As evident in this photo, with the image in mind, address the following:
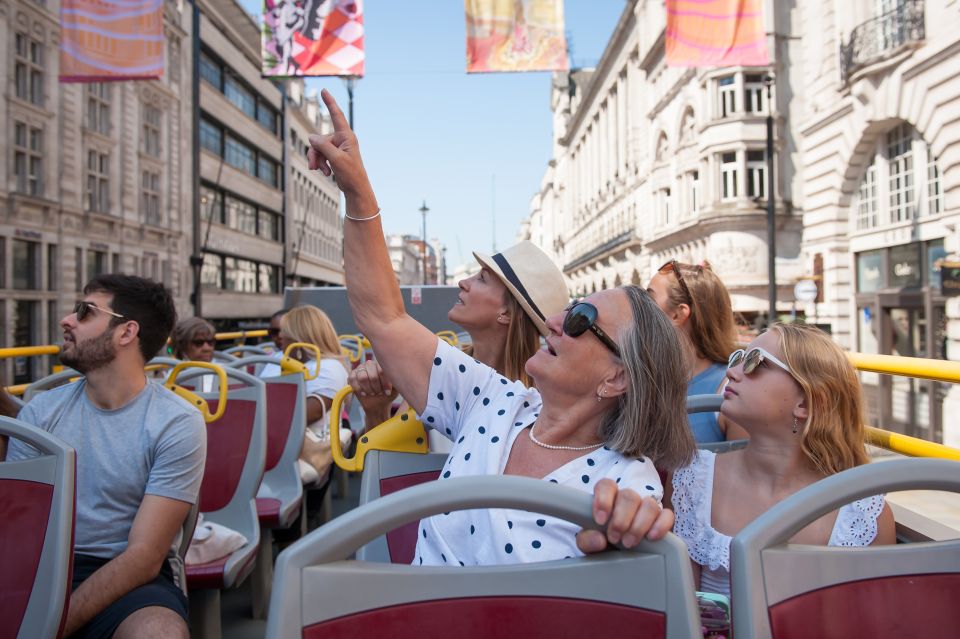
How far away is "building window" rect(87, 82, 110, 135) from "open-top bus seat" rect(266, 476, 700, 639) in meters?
30.7

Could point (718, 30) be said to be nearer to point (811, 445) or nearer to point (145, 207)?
point (811, 445)

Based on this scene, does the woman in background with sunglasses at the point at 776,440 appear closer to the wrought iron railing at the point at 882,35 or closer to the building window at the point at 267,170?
the wrought iron railing at the point at 882,35

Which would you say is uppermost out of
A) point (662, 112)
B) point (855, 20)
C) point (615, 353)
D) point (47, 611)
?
point (662, 112)

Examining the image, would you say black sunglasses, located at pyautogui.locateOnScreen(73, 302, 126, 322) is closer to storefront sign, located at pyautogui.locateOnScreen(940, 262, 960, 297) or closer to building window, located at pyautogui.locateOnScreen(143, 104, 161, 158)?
storefront sign, located at pyautogui.locateOnScreen(940, 262, 960, 297)

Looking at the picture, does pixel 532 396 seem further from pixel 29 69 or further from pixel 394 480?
→ pixel 29 69

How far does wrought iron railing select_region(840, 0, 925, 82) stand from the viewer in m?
16.6

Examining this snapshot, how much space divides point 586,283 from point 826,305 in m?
51.9

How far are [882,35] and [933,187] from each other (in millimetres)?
4366

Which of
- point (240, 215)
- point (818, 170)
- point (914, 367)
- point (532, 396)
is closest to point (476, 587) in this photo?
point (532, 396)

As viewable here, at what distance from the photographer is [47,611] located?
196 cm

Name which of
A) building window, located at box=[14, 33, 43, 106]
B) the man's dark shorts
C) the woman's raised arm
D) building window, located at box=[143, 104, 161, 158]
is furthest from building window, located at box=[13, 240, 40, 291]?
the woman's raised arm

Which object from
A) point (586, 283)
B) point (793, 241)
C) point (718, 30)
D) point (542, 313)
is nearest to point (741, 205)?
point (793, 241)

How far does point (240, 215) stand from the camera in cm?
4744

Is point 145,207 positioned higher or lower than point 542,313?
higher
